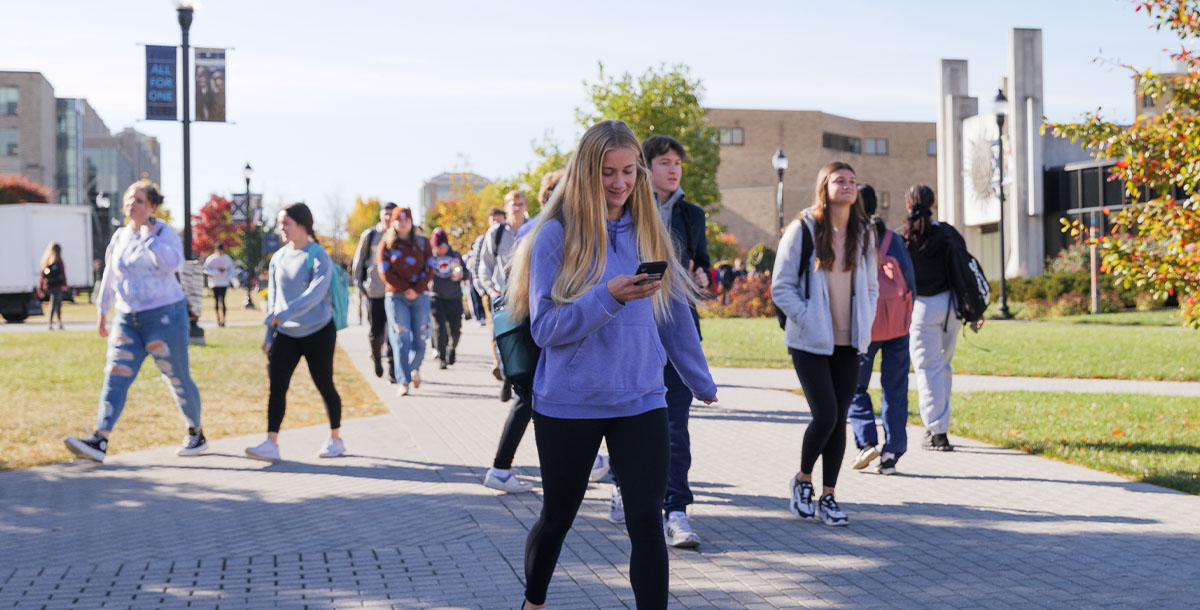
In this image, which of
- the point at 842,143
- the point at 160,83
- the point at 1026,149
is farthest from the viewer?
the point at 842,143

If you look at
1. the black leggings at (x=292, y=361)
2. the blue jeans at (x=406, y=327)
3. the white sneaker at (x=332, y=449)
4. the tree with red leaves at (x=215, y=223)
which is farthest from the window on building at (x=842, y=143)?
the black leggings at (x=292, y=361)

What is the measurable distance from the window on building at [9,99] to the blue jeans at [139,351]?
81236 mm

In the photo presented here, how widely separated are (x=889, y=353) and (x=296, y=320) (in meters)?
4.03

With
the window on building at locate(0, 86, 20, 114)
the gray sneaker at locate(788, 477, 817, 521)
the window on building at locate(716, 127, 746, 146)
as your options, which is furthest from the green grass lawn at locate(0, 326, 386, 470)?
the window on building at locate(0, 86, 20, 114)

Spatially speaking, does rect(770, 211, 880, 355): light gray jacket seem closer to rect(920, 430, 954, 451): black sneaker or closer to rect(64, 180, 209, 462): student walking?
rect(920, 430, 954, 451): black sneaker

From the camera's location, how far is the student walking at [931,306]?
26.7ft

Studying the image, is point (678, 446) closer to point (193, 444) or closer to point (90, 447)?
point (193, 444)

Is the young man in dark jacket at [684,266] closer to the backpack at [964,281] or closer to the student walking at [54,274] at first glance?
the backpack at [964,281]

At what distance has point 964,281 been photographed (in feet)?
26.5

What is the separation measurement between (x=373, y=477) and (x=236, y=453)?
63.8 inches

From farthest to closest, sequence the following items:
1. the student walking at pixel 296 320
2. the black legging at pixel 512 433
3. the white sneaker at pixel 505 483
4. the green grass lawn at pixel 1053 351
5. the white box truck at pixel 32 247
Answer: the white box truck at pixel 32 247 → the green grass lawn at pixel 1053 351 → the student walking at pixel 296 320 → the white sneaker at pixel 505 483 → the black legging at pixel 512 433

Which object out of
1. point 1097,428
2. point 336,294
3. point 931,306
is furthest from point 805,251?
point 1097,428

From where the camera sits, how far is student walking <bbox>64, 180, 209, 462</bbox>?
26.2 feet

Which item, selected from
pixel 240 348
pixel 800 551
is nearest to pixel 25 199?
pixel 240 348
